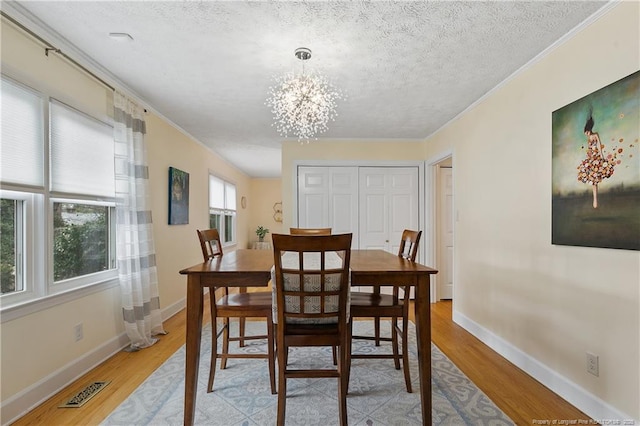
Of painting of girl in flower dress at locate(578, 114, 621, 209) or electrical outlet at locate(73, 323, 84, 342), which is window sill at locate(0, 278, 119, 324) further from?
painting of girl in flower dress at locate(578, 114, 621, 209)

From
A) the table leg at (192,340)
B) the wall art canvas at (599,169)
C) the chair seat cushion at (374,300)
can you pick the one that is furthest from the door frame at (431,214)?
the table leg at (192,340)

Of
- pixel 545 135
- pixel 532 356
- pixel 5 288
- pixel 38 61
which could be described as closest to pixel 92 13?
pixel 38 61

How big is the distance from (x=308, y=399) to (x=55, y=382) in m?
1.69

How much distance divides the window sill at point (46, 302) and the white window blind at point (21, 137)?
731 millimetres

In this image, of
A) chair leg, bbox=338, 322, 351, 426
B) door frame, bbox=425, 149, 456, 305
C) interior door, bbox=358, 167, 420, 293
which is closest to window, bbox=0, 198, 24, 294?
chair leg, bbox=338, 322, 351, 426

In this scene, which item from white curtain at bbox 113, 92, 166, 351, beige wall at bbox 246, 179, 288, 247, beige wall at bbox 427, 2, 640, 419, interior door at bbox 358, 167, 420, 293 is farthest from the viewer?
beige wall at bbox 246, 179, 288, 247

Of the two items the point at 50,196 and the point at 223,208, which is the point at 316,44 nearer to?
the point at 50,196

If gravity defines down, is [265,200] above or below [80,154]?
below

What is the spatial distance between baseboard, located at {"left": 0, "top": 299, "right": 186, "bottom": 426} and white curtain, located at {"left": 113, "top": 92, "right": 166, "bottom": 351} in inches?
6.5

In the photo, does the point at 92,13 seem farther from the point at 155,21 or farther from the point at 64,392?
the point at 64,392

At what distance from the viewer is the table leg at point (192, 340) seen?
180 centimetres

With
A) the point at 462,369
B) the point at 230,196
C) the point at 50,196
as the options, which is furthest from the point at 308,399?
the point at 230,196

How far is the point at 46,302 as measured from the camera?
2.12m

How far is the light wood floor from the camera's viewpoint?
1.94 m
